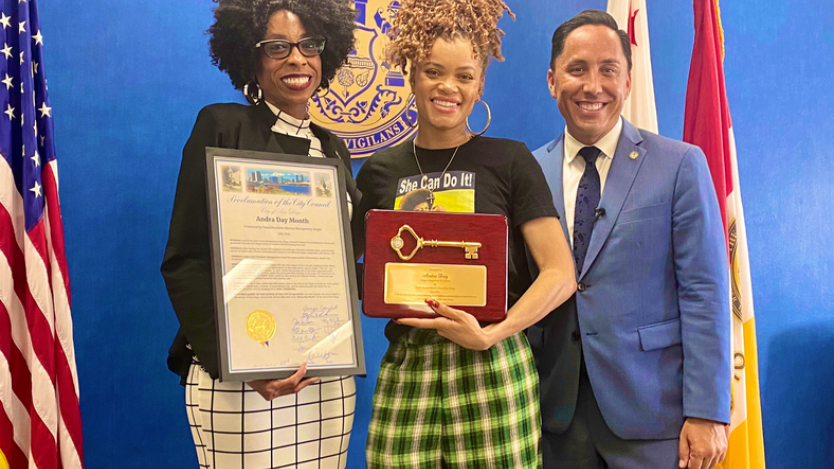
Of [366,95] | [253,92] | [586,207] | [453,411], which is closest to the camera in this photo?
[453,411]

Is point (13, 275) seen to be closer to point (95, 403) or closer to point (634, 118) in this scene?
point (95, 403)

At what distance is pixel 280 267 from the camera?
4.73ft

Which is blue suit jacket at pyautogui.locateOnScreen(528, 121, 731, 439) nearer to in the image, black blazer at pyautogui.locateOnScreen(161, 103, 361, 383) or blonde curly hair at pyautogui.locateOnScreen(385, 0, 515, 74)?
blonde curly hair at pyautogui.locateOnScreen(385, 0, 515, 74)

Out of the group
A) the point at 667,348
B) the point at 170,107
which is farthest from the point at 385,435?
the point at 170,107

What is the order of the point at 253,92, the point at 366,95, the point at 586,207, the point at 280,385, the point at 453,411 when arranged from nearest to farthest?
the point at 280,385
the point at 453,411
the point at 253,92
the point at 586,207
the point at 366,95

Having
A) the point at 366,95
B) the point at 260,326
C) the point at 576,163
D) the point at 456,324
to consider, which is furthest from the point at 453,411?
the point at 366,95

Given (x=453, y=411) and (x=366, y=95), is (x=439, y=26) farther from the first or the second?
(x=366, y=95)

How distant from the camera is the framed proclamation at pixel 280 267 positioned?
4.50 ft

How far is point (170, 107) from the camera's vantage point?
7.67ft

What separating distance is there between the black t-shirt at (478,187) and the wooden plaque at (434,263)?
0.10m

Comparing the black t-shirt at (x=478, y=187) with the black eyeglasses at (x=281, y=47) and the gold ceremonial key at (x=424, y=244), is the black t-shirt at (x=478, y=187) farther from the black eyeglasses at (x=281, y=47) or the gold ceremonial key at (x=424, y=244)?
the black eyeglasses at (x=281, y=47)

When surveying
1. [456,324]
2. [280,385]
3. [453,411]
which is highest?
[456,324]

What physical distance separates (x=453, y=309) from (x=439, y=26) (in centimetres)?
69

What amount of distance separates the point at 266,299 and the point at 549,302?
0.66 m
